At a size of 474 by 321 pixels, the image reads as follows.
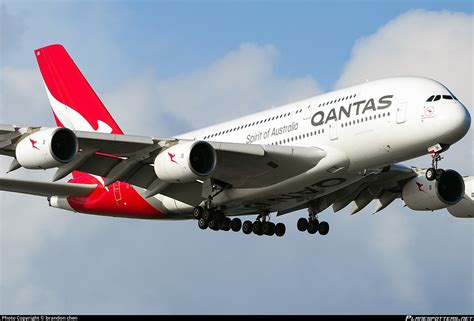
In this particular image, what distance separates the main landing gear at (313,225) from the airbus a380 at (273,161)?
42 mm

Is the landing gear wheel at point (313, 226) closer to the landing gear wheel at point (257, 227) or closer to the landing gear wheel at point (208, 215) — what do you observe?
the landing gear wheel at point (257, 227)

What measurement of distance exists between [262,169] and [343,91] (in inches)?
164

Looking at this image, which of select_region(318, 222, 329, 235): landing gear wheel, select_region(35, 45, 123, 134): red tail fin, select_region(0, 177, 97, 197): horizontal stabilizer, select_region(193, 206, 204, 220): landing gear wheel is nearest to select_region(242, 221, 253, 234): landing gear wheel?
select_region(318, 222, 329, 235): landing gear wheel

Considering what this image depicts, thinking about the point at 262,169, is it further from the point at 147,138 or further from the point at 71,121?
the point at 71,121

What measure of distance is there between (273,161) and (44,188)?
1050 cm

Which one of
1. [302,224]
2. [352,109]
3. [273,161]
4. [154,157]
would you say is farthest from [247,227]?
[352,109]

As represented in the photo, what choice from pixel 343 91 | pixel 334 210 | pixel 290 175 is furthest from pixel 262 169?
pixel 334 210

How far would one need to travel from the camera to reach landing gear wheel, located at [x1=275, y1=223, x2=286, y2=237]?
47406 millimetres

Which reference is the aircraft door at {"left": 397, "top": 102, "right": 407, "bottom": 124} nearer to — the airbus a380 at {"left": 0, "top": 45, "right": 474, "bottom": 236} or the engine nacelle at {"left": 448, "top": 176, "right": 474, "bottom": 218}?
the airbus a380 at {"left": 0, "top": 45, "right": 474, "bottom": 236}

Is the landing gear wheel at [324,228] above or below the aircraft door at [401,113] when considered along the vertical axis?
below

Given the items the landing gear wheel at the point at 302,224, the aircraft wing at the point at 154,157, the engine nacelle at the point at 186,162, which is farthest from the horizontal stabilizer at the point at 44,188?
the landing gear wheel at the point at 302,224

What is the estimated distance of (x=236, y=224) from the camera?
1815 inches

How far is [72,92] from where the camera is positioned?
52.4 metres

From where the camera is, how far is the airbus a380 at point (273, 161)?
128 ft
